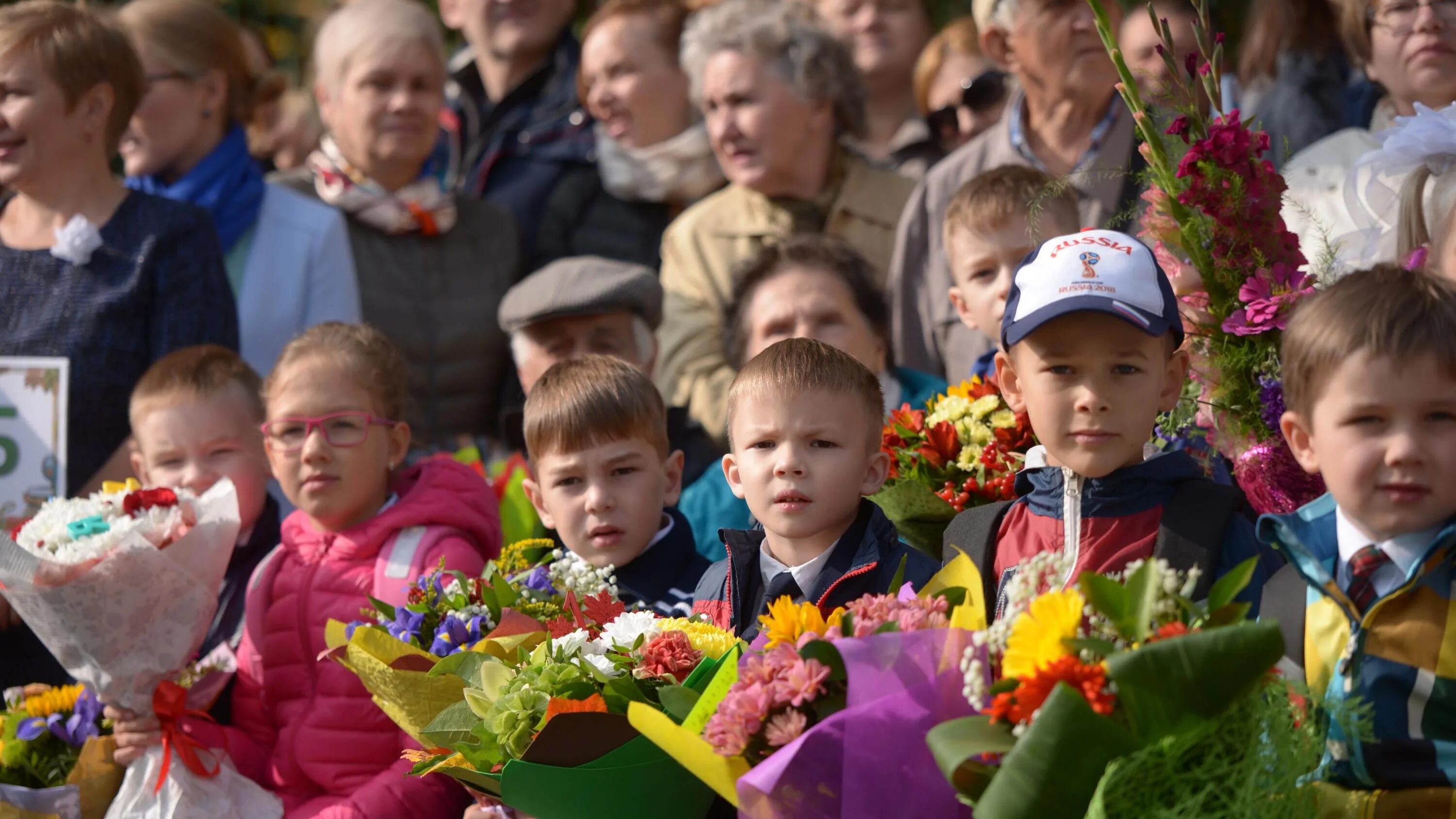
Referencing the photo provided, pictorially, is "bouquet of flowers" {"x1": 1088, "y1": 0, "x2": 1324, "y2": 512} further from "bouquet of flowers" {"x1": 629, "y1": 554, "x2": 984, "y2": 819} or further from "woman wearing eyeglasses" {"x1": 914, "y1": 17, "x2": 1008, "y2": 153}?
"woman wearing eyeglasses" {"x1": 914, "y1": 17, "x2": 1008, "y2": 153}

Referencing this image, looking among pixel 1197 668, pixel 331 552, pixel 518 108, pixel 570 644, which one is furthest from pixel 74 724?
pixel 518 108

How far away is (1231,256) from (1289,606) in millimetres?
827

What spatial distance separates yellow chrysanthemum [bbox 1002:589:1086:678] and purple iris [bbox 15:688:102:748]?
2831 millimetres

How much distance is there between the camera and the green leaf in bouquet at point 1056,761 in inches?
91.7

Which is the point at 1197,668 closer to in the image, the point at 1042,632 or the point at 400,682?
the point at 1042,632

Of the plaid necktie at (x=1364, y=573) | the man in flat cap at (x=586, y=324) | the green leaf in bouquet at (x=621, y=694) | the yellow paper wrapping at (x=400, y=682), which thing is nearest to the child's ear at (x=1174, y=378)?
the plaid necktie at (x=1364, y=573)

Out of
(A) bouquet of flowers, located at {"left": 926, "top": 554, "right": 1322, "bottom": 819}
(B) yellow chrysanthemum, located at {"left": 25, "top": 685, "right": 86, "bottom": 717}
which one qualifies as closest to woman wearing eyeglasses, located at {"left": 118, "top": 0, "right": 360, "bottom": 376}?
(B) yellow chrysanthemum, located at {"left": 25, "top": 685, "right": 86, "bottom": 717}

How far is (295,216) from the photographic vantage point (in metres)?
6.09

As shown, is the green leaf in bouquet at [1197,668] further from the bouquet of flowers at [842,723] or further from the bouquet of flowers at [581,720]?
the bouquet of flowers at [581,720]

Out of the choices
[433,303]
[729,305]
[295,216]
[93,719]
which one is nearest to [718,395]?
[729,305]

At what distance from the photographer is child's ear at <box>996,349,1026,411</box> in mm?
3385

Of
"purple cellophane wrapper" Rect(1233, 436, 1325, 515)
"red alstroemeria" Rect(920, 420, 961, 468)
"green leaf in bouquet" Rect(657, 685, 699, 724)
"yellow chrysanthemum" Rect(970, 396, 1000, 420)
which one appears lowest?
"green leaf in bouquet" Rect(657, 685, 699, 724)

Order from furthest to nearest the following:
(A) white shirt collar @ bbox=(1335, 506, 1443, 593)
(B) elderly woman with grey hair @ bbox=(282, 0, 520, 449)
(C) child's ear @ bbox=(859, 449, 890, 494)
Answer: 1. (B) elderly woman with grey hair @ bbox=(282, 0, 520, 449)
2. (C) child's ear @ bbox=(859, 449, 890, 494)
3. (A) white shirt collar @ bbox=(1335, 506, 1443, 593)

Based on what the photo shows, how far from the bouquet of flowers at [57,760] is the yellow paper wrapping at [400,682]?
112 centimetres
